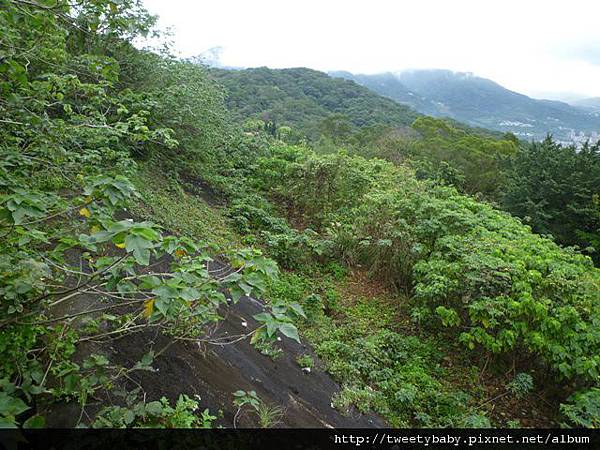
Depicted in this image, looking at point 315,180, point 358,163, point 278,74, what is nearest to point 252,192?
point 315,180

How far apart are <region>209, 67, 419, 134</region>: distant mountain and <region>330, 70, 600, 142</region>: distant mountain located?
223 ft

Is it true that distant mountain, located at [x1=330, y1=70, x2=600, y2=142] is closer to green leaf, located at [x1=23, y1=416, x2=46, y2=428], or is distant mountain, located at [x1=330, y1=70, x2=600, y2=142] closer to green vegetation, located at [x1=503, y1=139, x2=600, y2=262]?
green vegetation, located at [x1=503, y1=139, x2=600, y2=262]

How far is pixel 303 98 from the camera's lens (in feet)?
200

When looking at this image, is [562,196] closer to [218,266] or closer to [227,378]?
[218,266]

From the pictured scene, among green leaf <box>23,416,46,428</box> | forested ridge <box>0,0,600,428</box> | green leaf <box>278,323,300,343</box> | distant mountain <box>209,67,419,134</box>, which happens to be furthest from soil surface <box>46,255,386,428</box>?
distant mountain <box>209,67,419,134</box>

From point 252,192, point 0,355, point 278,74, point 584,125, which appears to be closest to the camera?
point 0,355

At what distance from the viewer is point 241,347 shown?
12.4 ft

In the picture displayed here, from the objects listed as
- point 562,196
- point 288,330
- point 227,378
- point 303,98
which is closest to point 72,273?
point 288,330

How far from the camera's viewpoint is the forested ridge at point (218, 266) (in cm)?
183

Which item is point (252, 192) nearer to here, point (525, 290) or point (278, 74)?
point (525, 290)

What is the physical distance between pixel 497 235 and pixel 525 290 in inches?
61.5

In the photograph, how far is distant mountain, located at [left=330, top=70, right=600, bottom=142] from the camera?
403 feet

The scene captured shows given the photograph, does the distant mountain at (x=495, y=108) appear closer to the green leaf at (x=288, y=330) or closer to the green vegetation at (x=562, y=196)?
the green vegetation at (x=562, y=196)

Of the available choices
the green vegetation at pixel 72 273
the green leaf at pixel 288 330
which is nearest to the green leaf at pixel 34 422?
the green vegetation at pixel 72 273
